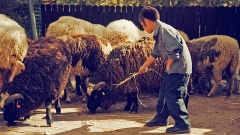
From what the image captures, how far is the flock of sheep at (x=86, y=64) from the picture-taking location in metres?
6.95

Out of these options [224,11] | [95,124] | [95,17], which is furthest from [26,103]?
[224,11]

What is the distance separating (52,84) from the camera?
7023mm

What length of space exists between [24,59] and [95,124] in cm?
157

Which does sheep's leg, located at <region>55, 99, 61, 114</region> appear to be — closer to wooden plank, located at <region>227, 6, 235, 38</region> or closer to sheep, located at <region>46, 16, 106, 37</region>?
sheep, located at <region>46, 16, 106, 37</region>

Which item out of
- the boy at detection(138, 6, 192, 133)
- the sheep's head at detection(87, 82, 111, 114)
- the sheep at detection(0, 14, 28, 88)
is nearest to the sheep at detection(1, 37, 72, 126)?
the sheep at detection(0, 14, 28, 88)

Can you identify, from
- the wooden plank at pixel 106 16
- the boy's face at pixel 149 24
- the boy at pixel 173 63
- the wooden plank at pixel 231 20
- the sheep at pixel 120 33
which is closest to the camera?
the boy at pixel 173 63

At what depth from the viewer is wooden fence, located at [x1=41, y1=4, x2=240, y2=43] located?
12.5 meters

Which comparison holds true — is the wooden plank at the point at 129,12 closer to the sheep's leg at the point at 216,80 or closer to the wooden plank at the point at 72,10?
the wooden plank at the point at 72,10

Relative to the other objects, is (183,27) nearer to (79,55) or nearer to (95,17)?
(95,17)

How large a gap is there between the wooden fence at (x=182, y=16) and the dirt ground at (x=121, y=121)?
3.82m

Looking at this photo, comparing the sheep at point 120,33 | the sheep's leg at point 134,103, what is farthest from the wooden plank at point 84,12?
the sheep's leg at point 134,103

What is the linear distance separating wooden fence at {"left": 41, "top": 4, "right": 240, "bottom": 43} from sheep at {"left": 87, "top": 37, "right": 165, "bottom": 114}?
15.6ft

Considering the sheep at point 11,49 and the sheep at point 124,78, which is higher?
the sheep at point 11,49

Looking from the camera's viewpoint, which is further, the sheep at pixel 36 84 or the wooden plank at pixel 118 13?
the wooden plank at pixel 118 13
